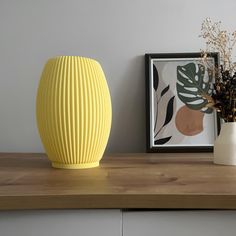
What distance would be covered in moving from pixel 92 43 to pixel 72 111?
1.54ft

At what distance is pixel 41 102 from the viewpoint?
2.35 feet

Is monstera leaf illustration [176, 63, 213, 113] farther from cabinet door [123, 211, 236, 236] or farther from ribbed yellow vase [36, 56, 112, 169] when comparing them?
cabinet door [123, 211, 236, 236]


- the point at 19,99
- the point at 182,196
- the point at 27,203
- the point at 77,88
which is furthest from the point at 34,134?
the point at 182,196

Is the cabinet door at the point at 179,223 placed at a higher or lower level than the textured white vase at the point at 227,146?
lower

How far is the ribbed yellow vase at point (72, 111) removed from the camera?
2.28ft

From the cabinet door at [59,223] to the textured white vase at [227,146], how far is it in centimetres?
39

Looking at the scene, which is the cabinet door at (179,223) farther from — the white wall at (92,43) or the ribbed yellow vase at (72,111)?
the white wall at (92,43)

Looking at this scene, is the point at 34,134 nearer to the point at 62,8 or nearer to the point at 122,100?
the point at 122,100

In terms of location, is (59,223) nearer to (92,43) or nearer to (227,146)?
(227,146)

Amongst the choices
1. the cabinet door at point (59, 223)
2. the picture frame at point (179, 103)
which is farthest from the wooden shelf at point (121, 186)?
the picture frame at point (179, 103)

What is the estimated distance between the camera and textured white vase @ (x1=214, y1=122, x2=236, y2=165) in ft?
2.49

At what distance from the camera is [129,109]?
1084mm

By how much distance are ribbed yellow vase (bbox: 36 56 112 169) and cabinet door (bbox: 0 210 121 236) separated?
0.23 metres

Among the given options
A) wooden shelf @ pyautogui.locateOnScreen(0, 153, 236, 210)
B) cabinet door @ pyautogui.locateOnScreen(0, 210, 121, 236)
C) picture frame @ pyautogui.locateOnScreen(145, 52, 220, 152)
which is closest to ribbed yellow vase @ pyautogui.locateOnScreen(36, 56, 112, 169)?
wooden shelf @ pyautogui.locateOnScreen(0, 153, 236, 210)
